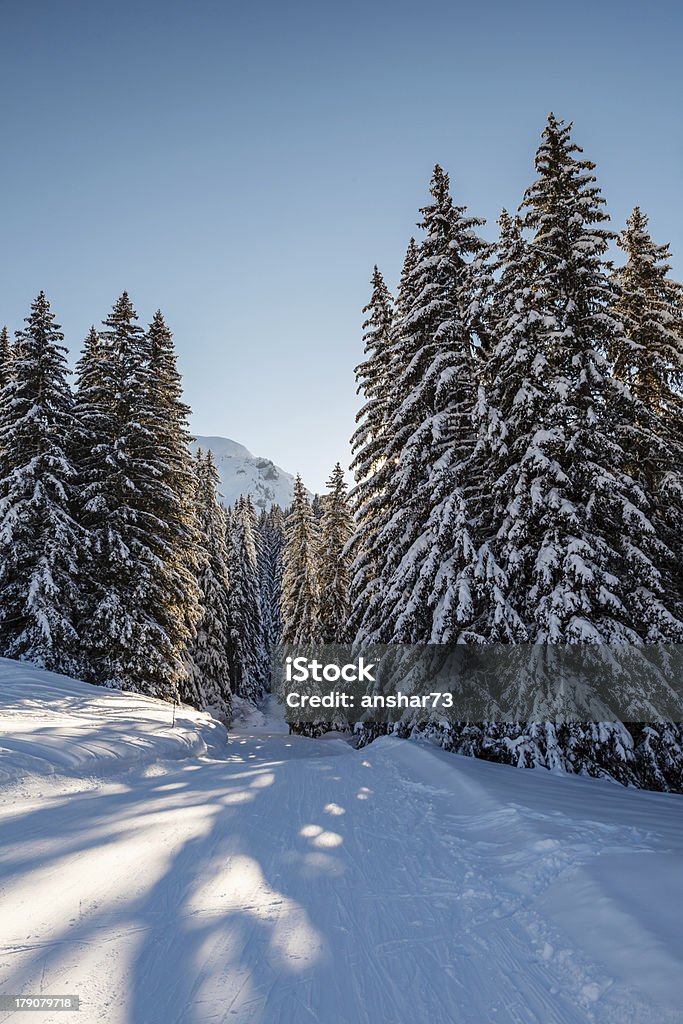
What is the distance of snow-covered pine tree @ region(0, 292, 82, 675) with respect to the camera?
15688mm

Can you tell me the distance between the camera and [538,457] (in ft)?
35.1

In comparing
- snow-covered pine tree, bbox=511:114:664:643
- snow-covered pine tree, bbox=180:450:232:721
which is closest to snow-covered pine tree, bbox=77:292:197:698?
snow-covered pine tree, bbox=180:450:232:721

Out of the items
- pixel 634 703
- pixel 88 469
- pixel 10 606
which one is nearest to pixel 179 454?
pixel 88 469

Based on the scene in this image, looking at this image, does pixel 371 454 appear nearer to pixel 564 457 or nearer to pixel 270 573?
pixel 564 457

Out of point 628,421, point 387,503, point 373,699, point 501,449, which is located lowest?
point 373,699

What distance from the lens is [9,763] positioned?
5.91 m

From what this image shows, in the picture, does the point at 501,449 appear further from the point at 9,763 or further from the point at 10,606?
the point at 10,606

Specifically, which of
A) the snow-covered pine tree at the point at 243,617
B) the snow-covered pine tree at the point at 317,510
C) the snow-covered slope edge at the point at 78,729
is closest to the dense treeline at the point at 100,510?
the snow-covered slope edge at the point at 78,729

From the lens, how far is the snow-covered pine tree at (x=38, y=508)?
15.7 m

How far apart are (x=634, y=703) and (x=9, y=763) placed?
33.2 feet

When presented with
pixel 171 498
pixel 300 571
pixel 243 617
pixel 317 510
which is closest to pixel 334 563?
pixel 300 571

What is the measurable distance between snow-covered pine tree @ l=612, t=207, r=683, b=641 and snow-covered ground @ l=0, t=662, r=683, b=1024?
614cm

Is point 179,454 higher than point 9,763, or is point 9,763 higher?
point 179,454

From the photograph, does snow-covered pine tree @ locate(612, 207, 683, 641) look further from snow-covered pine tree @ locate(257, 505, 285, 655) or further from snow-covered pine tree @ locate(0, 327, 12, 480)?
snow-covered pine tree @ locate(257, 505, 285, 655)
